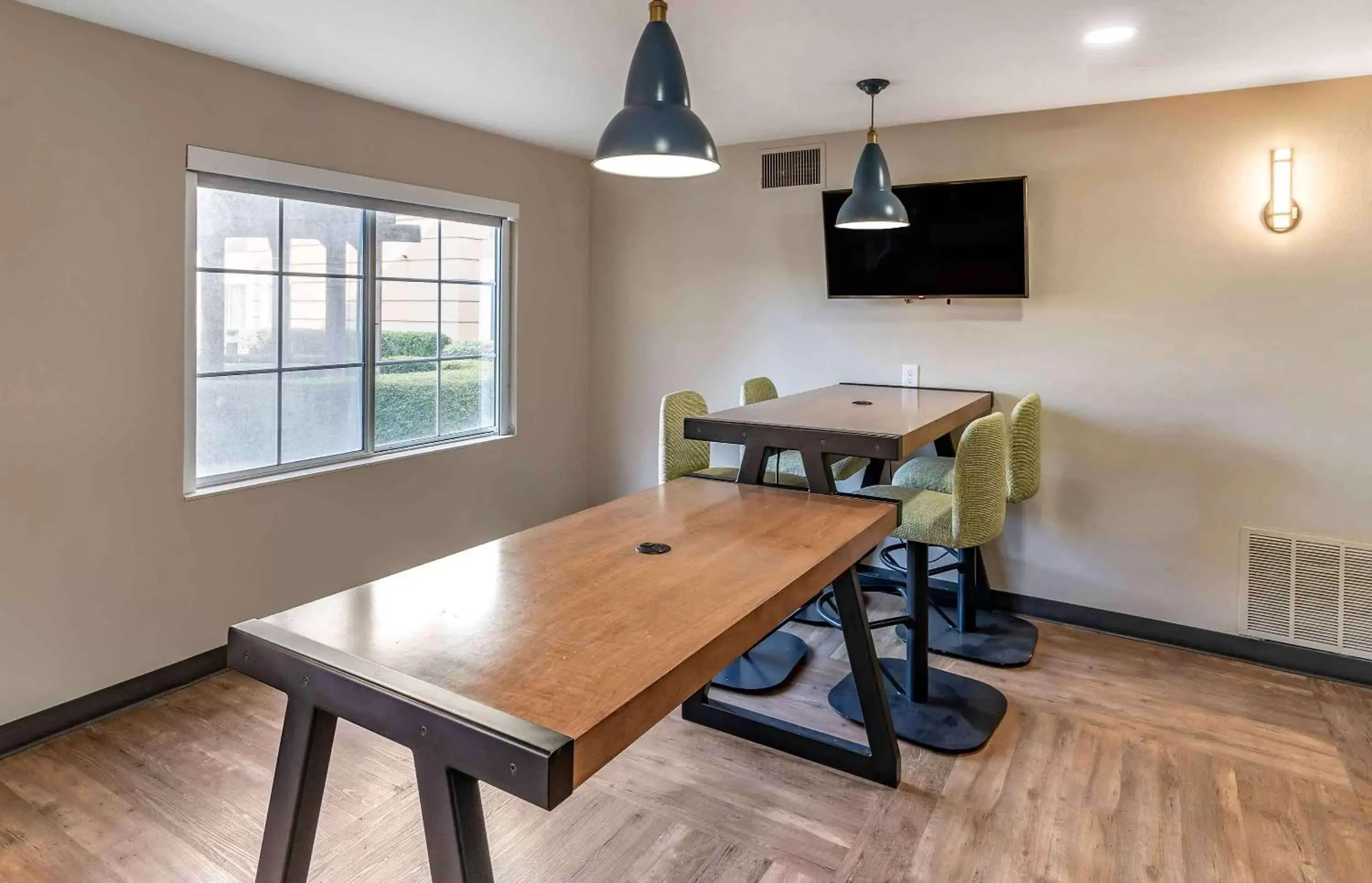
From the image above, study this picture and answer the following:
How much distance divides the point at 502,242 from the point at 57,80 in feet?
6.70

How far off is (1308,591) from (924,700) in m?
1.68

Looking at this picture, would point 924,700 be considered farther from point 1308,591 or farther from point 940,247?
point 940,247

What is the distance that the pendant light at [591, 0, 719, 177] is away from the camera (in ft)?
6.15

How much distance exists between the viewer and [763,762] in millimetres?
2588

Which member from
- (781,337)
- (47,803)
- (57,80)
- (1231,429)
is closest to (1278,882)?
(1231,429)

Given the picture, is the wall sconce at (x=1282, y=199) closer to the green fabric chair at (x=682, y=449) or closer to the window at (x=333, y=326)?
the green fabric chair at (x=682, y=449)

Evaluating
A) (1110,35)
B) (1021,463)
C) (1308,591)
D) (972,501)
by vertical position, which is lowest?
(1308,591)

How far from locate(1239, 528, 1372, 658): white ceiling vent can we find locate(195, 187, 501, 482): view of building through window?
3622mm

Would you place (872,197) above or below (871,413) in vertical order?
above

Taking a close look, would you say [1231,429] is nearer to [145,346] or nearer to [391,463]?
[391,463]

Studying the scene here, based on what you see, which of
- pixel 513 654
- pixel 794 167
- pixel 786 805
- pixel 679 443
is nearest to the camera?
pixel 513 654

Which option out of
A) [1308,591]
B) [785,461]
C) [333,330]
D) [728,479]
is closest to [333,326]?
[333,330]

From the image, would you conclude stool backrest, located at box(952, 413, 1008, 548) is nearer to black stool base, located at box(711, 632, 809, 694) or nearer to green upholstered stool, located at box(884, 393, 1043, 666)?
green upholstered stool, located at box(884, 393, 1043, 666)

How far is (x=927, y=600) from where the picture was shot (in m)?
2.92
